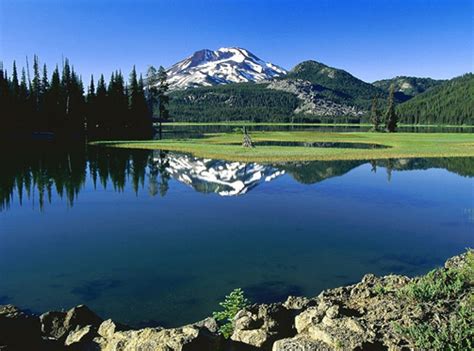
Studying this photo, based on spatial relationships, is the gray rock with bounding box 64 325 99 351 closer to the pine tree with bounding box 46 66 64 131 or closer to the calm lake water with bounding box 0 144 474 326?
the calm lake water with bounding box 0 144 474 326

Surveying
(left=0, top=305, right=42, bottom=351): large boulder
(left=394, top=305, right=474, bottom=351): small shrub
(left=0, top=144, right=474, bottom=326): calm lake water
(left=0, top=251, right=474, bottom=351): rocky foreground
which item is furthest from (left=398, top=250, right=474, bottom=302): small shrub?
(left=0, top=305, right=42, bottom=351): large boulder

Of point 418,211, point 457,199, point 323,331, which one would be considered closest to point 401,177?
point 457,199

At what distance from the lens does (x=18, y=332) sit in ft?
30.5

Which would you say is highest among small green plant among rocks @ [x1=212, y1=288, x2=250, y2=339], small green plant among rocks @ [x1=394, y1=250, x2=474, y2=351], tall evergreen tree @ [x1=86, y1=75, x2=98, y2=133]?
tall evergreen tree @ [x1=86, y1=75, x2=98, y2=133]

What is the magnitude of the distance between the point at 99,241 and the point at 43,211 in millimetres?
8832

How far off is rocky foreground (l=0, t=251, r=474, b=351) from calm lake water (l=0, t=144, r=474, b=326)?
120 inches

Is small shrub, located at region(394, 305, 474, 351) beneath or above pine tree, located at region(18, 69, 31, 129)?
beneath

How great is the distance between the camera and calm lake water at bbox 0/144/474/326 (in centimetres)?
1509

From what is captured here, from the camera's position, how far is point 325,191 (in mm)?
35188

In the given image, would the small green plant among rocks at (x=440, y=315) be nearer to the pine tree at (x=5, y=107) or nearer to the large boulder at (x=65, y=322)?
the large boulder at (x=65, y=322)

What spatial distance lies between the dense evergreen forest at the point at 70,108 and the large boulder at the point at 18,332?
3639 inches

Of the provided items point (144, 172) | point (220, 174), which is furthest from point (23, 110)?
point (220, 174)

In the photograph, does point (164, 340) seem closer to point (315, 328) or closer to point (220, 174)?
point (315, 328)

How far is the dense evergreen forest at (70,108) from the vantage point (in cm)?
9615
